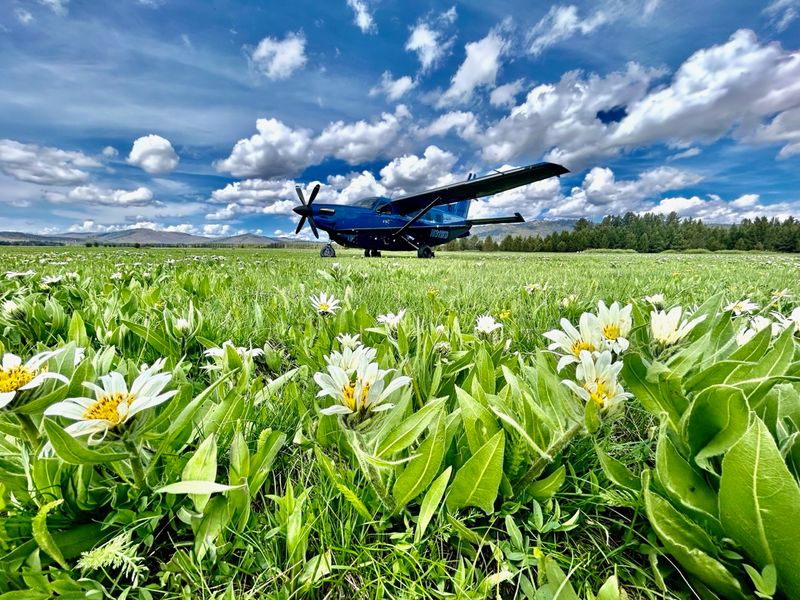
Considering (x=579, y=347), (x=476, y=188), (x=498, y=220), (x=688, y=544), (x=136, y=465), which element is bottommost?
(x=688, y=544)

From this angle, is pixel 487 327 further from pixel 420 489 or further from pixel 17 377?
pixel 17 377

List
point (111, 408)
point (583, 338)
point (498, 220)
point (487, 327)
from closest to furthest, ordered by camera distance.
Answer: point (111, 408), point (583, 338), point (487, 327), point (498, 220)

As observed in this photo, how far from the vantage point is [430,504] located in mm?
913

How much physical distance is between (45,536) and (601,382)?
1.32 metres

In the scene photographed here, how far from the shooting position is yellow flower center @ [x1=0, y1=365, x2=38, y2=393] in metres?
0.87

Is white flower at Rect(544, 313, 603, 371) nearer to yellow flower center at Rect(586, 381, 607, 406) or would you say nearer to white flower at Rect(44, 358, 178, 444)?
yellow flower center at Rect(586, 381, 607, 406)

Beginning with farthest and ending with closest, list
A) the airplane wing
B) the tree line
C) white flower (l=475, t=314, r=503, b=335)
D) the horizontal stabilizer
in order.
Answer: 1. the tree line
2. the horizontal stabilizer
3. the airplane wing
4. white flower (l=475, t=314, r=503, b=335)

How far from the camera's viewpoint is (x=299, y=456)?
1223 mm

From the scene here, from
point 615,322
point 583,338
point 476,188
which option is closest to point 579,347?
point 583,338

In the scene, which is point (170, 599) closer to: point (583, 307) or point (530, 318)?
point (530, 318)

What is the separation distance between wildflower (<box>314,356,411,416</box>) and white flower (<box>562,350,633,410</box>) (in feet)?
1.44

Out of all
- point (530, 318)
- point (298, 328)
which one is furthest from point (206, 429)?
point (530, 318)

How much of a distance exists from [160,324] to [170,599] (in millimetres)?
1858

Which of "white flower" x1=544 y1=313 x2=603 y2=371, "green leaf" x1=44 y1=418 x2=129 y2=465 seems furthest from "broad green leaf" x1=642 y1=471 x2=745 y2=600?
"green leaf" x1=44 y1=418 x2=129 y2=465
